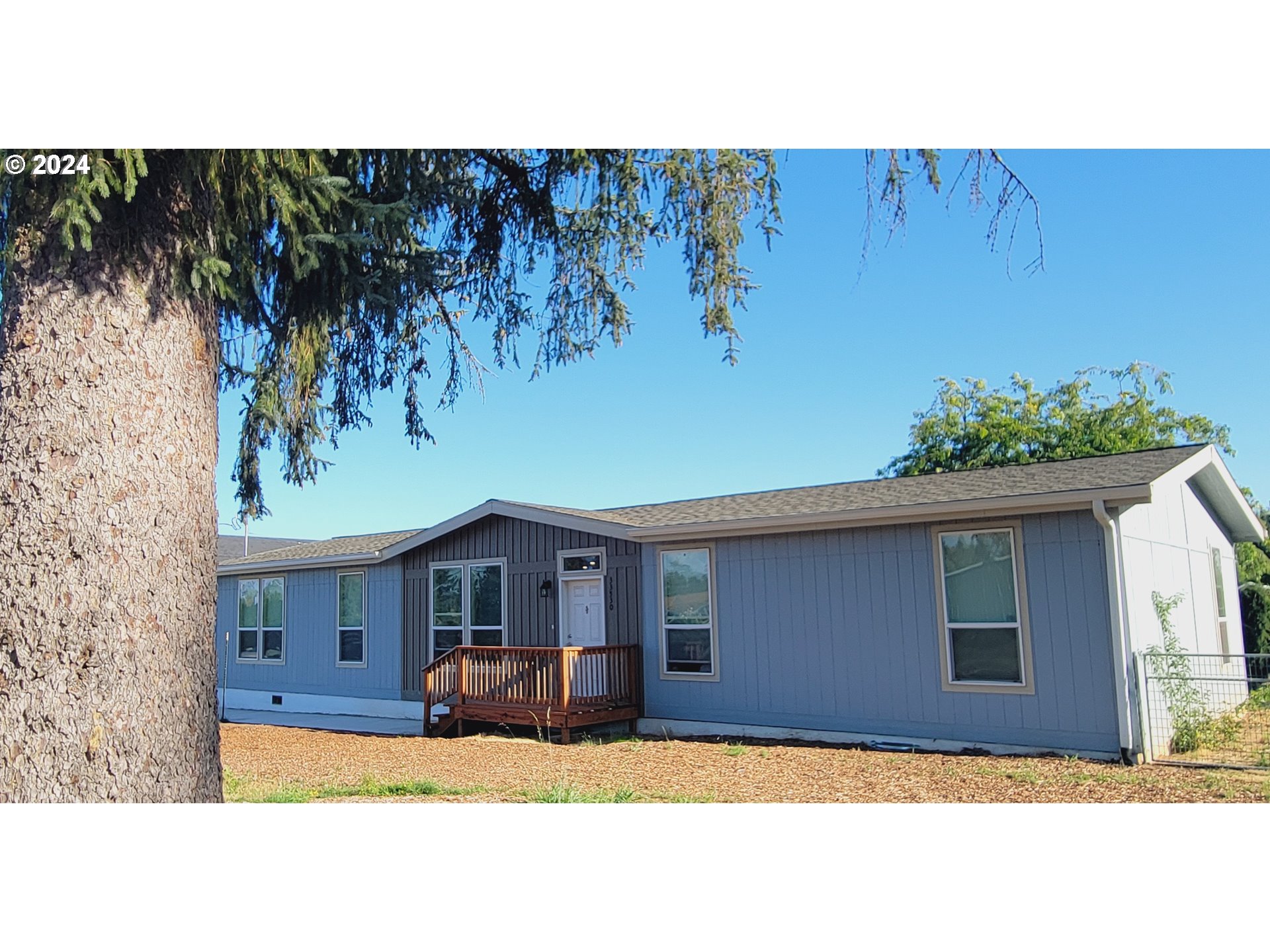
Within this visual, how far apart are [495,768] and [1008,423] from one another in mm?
20312

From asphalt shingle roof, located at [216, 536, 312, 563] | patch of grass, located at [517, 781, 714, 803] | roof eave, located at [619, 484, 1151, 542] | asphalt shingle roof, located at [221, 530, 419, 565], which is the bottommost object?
patch of grass, located at [517, 781, 714, 803]

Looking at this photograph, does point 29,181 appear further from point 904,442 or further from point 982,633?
point 904,442

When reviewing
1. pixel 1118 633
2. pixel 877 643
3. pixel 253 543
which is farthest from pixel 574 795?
pixel 253 543

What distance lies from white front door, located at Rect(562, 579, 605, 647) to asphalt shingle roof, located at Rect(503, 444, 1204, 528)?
0.95 m

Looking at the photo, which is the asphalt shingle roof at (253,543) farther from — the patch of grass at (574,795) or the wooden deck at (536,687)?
the patch of grass at (574,795)

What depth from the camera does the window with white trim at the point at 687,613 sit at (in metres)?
11.3

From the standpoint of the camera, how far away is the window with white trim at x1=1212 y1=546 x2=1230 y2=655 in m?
12.5

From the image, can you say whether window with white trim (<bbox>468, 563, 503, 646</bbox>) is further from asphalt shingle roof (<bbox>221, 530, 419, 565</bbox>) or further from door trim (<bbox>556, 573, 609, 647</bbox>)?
asphalt shingle roof (<bbox>221, 530, 419, 565</bbox>)

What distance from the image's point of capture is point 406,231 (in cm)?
670

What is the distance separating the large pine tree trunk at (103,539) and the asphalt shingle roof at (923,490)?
654 centimetres

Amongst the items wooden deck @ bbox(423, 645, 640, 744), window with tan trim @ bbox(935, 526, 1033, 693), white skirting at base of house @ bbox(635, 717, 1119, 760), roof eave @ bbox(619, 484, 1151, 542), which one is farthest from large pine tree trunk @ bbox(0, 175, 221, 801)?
window with tan trim @ bbox(935, 526, 1033, 693)

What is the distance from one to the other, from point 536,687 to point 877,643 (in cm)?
409

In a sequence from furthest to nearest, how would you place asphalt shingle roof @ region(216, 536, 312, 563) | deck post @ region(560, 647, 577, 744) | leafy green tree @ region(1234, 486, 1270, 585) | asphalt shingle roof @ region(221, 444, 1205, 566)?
asphalt shingle roof @ region(216, 536, 312, 563) < leafy green tree @ region(1234, 486, 1270, 585) < deck post @ region(560, 647, 577, 744) < asphalt shingle roof @ region(221, 444, 1205, 566)
